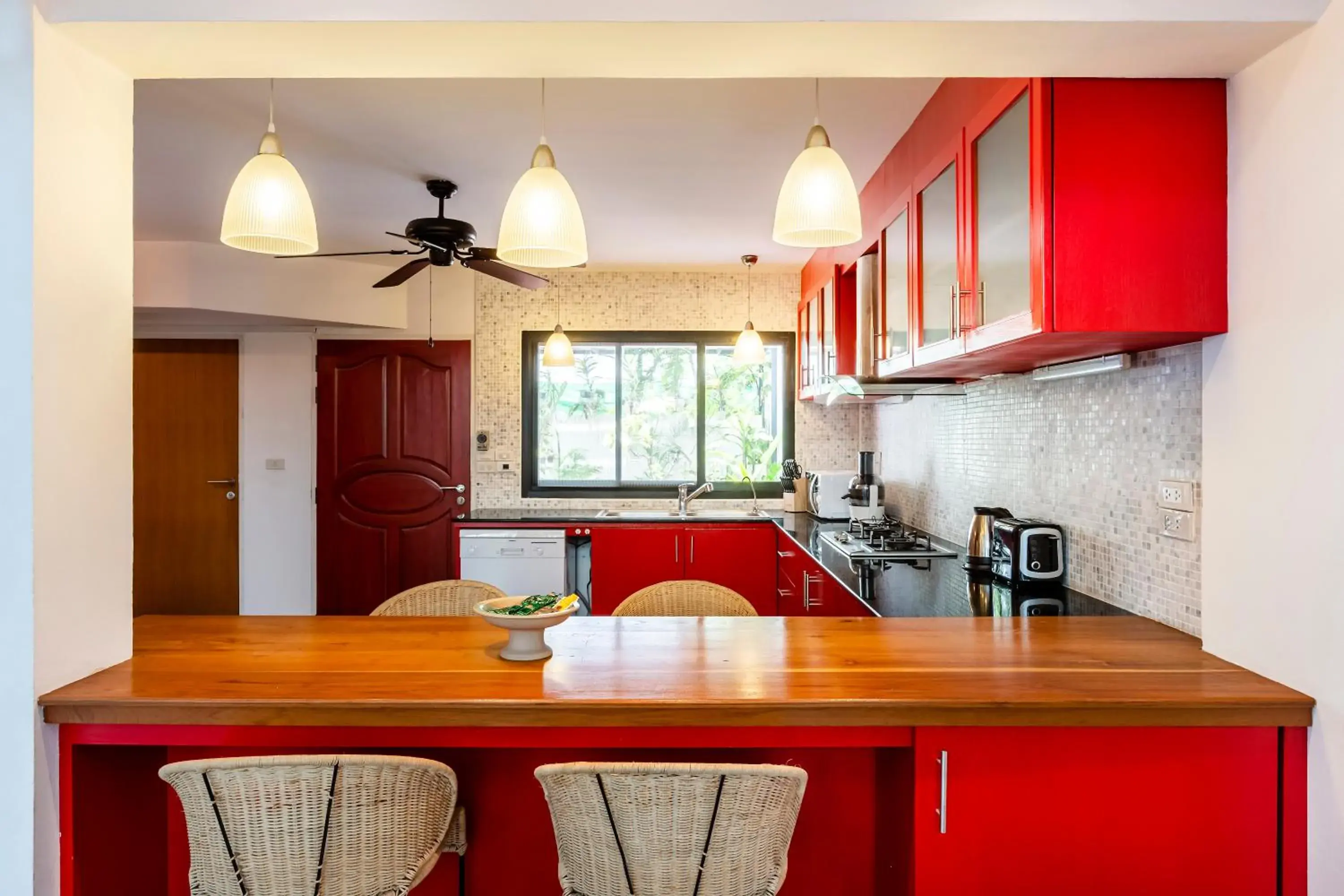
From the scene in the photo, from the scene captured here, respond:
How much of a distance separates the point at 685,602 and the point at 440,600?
0.73 metres

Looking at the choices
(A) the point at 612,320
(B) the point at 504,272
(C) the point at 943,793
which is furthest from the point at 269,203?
(A) the point at 612,320

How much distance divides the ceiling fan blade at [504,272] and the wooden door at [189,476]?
2.63 m

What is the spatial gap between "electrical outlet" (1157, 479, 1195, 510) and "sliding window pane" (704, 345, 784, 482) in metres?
3.08

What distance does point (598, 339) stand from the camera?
475 cm

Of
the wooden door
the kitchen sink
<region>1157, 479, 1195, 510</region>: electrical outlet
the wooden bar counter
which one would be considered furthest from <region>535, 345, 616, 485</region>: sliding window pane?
<region>1157, 479, 1195, 510</region>: electrical outlet

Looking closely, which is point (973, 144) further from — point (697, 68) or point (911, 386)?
point (911, 386)

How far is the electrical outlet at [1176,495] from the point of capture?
5.45 feet

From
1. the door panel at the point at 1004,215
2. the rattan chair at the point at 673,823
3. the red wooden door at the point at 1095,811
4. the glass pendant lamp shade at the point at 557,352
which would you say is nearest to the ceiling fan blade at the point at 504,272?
the glass pendant lamp shade at the point at 557,352

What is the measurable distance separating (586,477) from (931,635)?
3.35 meters

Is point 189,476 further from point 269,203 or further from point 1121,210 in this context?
point 1121,210

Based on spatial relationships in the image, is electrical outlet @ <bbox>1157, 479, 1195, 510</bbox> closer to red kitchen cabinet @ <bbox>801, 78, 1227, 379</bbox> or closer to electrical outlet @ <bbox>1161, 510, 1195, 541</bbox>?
electrical outlet @ <bbox>1161, 510, 1195, 541</bbox>

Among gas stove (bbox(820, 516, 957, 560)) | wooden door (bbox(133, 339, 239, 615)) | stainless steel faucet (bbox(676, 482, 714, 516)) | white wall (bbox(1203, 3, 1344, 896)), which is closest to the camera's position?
white wall (bbox(1203, 3, 1344, 896))

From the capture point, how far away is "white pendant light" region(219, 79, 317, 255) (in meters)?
1.51

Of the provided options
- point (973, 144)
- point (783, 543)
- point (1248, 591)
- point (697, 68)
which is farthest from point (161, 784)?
point (783, 543)
